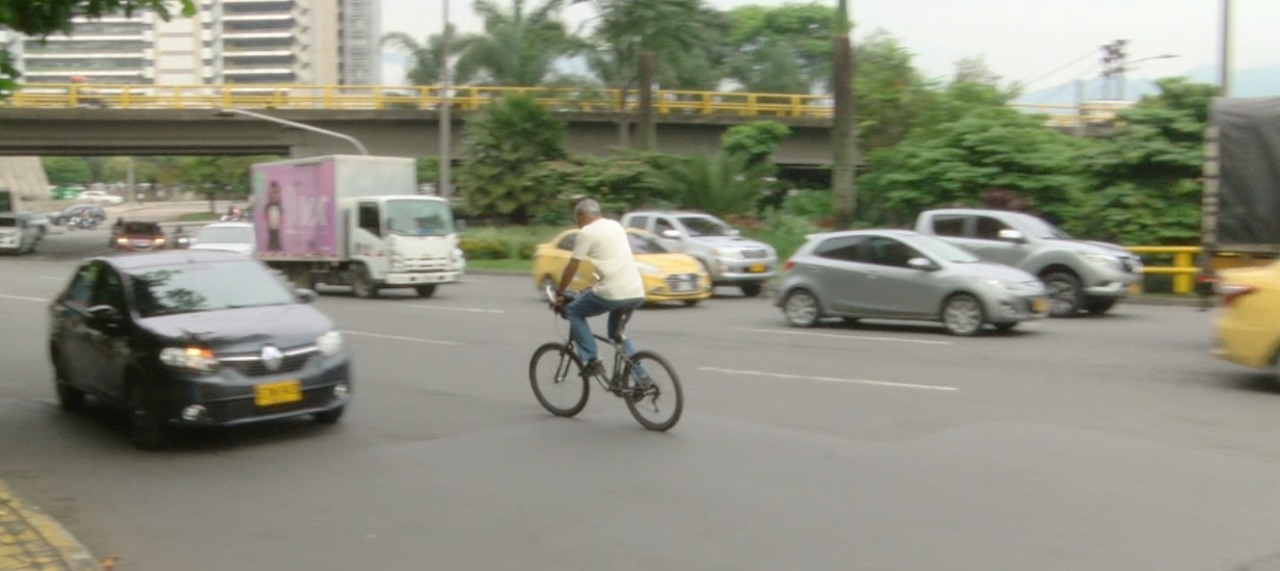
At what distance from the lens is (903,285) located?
17.7m

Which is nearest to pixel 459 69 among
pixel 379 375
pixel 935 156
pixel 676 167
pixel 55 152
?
pixel 55 152

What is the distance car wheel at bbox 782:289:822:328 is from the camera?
1878 centimetres

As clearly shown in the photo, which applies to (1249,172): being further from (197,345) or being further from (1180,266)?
(197,345)

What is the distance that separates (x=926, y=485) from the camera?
809 cm

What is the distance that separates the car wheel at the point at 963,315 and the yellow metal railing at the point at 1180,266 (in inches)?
304

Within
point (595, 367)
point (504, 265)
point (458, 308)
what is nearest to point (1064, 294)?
point (458, 308)

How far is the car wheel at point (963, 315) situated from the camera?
17.0m

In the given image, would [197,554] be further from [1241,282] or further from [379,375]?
[1241,282]

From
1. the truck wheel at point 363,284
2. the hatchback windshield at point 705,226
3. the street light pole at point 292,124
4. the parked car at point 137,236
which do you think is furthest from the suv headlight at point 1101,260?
the parked car at point 137,236

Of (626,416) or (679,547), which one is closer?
(679,547)

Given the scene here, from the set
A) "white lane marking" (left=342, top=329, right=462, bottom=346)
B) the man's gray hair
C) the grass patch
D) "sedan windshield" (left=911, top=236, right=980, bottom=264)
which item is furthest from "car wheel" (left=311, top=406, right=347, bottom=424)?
the grass patch

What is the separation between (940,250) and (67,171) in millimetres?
156117

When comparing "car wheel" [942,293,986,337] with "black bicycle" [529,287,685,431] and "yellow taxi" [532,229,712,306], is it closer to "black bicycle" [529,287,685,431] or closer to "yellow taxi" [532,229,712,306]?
"yellow taxi" [532,229,712,306]

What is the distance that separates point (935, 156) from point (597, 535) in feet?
79.8
